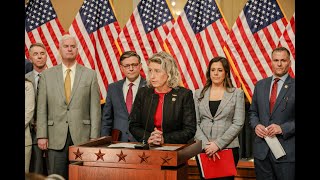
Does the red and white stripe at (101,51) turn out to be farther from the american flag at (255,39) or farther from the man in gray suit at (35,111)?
the american flag at (255,39)

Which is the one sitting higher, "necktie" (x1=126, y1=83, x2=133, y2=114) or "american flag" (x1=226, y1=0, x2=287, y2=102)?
"american flag" (x1=226, y1=0, x2=287, y2=102)

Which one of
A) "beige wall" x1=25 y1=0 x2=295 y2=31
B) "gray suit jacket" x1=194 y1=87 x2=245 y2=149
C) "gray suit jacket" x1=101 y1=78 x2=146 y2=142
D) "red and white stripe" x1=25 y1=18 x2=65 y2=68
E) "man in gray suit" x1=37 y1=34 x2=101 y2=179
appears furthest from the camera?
"beige wall" x1=25 y1=0 x2=295 y2=31

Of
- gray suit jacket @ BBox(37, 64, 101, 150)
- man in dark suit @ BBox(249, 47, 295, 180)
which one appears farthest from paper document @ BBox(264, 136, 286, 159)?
gray suit jacket @ BBox(37, 64, 101, 150)

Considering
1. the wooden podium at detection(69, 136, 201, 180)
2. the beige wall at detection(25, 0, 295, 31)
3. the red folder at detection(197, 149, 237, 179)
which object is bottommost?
the red folder at detection(197, 149, 237, 179)

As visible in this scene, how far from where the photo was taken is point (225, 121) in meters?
4.13

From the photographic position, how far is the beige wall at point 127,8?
673 centimetres

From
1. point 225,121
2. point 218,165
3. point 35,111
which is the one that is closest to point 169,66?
point 225,121

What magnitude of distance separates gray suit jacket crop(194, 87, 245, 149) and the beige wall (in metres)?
2.75

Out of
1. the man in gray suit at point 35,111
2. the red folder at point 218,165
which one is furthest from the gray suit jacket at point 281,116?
the man in gray suit at point 35,111

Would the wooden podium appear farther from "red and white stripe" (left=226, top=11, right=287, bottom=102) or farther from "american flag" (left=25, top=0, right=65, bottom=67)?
"american flag" (left=25, top=0, right=65, bottom=67)

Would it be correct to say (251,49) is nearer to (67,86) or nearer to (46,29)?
(67,86)

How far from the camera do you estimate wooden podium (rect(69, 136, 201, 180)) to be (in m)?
2.60
